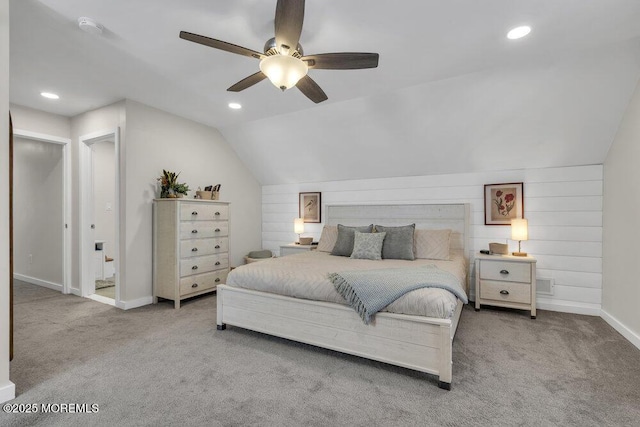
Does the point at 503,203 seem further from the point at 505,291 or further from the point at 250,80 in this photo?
the point at 250,80

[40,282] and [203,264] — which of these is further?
[40,282]

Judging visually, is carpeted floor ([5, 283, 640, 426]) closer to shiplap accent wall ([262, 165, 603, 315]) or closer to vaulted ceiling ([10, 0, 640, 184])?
shiplap accent wall ([262, 165, 603, 315])

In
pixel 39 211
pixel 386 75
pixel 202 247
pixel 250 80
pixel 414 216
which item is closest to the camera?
pixel 250 80

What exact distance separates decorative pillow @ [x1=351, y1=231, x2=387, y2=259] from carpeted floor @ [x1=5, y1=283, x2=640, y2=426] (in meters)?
1.14

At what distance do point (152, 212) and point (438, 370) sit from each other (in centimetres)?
359

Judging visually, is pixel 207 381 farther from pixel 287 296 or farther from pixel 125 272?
pixel 125 272

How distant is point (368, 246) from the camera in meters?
3.55

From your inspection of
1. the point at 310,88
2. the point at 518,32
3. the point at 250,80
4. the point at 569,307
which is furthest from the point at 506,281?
the point at 250,80

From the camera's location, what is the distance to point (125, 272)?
3.52 meters

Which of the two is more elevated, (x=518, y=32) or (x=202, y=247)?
(x=518, y=32)

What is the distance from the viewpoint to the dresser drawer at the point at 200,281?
364 cm

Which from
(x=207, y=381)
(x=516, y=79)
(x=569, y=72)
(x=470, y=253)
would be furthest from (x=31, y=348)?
(x=569, y=72)

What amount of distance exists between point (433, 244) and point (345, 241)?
1054 millimetres
